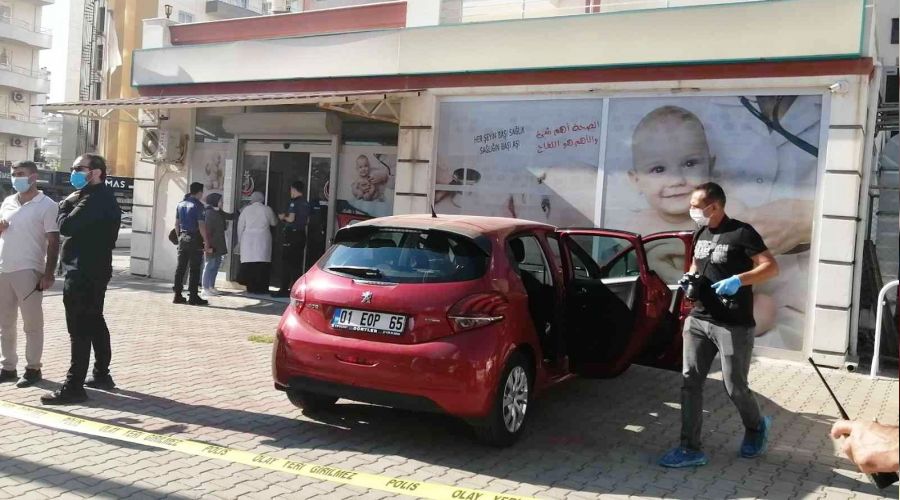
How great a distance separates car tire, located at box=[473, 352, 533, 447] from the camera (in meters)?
5.18

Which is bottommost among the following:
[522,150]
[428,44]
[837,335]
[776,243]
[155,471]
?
[155,471]

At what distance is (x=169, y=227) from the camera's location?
14398 millimetres

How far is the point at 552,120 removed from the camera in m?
10.7

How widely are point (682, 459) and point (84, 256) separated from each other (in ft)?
15.1

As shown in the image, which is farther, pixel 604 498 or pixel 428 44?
pixel 428 44

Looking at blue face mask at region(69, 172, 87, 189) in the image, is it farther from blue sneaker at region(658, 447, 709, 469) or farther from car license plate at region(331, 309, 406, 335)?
blue sneaker at region(658, 447, 709, 469)

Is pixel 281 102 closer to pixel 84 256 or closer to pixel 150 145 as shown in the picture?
pixel 150 145

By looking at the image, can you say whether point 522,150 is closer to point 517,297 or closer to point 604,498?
point 517,297

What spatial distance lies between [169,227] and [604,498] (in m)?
11.6

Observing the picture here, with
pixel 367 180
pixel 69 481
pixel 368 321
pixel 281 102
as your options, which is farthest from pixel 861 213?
pixel 69 481

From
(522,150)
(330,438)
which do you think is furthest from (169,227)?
(330,438)

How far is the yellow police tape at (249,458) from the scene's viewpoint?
14.8 feet

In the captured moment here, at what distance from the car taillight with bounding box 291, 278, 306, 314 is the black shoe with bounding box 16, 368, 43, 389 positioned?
2.51 m

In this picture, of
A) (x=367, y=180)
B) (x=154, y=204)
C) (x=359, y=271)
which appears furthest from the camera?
(x=154, y=204)
